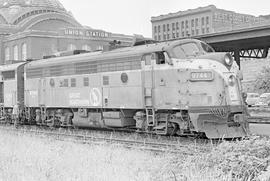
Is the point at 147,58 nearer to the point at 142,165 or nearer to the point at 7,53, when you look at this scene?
the point at 142,165

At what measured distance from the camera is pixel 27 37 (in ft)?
250

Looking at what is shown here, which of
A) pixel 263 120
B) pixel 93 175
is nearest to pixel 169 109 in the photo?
pixel 93 175

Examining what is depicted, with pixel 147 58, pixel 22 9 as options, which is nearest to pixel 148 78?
pixel 147 58

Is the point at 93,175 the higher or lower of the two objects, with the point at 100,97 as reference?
lower

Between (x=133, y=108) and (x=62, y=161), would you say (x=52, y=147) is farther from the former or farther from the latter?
(x=133, y=108)

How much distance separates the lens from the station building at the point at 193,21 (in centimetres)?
11194

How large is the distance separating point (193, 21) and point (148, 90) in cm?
10885

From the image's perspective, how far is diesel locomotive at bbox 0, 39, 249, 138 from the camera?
14453 mm

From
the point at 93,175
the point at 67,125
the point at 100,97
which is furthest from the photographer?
the point at 67,125

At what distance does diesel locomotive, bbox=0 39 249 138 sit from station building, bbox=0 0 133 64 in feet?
169

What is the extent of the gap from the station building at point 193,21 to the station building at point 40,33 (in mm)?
30145

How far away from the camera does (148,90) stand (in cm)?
1612

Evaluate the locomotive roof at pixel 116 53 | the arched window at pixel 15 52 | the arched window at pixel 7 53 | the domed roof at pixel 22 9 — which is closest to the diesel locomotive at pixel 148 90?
the locomotive roof at pixel 116 53

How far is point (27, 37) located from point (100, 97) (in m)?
61.3
